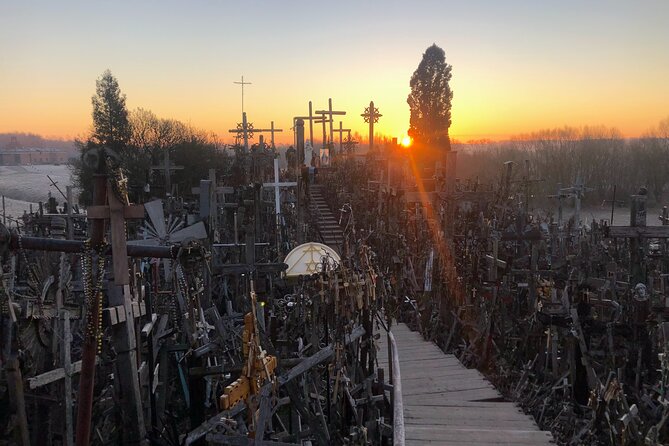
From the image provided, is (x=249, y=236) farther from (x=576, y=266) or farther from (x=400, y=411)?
(x=576, y=266)

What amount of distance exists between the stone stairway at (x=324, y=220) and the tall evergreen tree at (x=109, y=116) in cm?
1303

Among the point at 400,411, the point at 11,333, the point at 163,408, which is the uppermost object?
the point at 11,333

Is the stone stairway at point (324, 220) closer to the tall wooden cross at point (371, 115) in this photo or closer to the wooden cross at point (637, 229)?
the tall wooden cross at point (371, 115)

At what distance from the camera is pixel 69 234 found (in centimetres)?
1428

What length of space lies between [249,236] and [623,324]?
5.99m

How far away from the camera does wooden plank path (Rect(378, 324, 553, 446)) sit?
5.33m

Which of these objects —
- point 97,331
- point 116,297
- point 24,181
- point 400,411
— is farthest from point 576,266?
point 24,181

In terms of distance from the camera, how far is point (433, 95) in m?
42.1

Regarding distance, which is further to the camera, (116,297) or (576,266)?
(576,266)

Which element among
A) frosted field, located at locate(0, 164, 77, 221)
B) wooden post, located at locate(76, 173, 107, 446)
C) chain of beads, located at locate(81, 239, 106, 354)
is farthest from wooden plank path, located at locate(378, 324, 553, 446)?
frosted field, located at locate(0, 164, 77, 221)

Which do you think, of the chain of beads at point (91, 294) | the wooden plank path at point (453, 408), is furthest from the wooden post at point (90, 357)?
the wooden plank path at point (453, 408)

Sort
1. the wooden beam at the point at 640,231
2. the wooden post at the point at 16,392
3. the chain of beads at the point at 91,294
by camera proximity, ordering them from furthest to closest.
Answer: the wooden beam at the point at 640,231 → the wooden post at the point at 16,392 → the chain of beads at the point at 91,294

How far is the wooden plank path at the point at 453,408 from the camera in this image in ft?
17.5

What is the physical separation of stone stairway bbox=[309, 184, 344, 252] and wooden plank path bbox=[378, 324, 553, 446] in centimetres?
900
